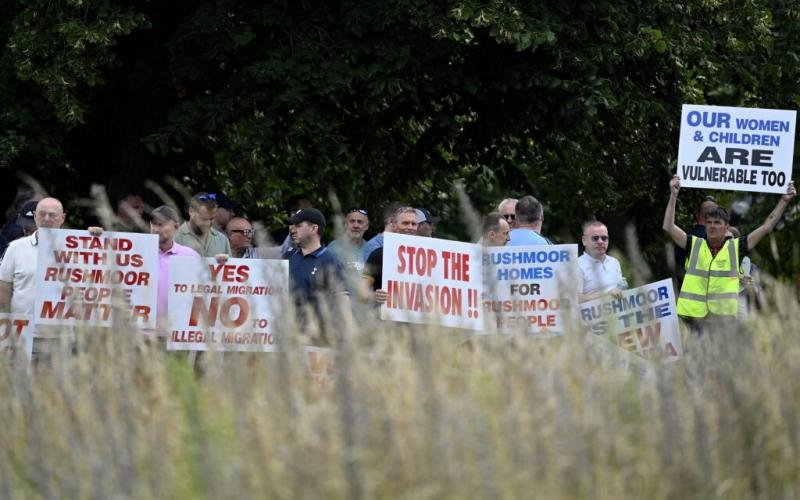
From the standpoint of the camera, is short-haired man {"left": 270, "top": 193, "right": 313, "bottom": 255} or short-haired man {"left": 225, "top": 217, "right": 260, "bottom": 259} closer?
short-haired man {"left": 225, "top": 217, "right": 260, "bottom": 259}

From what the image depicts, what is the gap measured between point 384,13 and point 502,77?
4.96 feet

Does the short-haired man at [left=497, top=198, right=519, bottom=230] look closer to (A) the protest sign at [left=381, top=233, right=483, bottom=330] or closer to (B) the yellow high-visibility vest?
(B) the yellow high-visibility vest

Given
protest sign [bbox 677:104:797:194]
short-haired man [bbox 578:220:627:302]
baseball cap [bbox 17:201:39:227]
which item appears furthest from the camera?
protest sign [bbox 677:104:797:194]

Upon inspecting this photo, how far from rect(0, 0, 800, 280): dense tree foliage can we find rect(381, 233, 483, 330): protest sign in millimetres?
4654

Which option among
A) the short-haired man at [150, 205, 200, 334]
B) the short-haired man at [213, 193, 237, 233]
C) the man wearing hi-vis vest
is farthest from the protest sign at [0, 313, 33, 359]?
the man wearing hi-vis vest

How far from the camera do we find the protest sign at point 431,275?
33.8 feet

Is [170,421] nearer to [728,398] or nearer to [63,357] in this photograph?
[63,357]

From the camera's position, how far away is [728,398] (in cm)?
626

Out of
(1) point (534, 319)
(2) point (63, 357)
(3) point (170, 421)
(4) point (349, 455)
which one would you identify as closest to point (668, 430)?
(4) point (349, 455)

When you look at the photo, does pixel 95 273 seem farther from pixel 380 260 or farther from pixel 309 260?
pixel 380 260

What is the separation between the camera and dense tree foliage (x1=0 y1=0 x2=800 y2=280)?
1530 centimetres

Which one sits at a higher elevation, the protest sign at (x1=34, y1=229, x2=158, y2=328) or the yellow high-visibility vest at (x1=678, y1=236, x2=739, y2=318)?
the yellow high-visibility vest at (x1=678, y1=236, x2=739, y2=318)

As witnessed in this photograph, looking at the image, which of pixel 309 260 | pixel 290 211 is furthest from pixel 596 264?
pixel 290 211

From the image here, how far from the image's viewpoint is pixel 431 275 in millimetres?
10398
